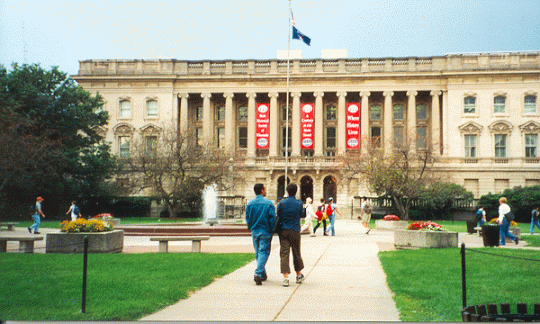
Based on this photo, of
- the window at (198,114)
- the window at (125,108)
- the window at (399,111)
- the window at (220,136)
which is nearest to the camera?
the window at (125,108)

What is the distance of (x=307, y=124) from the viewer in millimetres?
58031

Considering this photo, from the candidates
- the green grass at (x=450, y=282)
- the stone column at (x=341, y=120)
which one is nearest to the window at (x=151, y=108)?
the stone column at (x=341, y=120)

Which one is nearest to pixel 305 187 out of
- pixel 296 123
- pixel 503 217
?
pixel 296 123

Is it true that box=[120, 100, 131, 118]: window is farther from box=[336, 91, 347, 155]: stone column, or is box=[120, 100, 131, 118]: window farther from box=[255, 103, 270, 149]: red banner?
box=[336, 91, 347, 155]: stone column

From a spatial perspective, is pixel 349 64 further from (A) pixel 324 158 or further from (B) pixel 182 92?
(B) pixel 182 92

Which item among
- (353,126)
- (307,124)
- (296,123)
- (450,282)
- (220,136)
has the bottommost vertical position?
(450,282)

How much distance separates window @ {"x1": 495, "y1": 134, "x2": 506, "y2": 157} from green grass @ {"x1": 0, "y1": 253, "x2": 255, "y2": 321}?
169ft

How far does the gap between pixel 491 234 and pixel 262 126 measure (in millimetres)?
42073

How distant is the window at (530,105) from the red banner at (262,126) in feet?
97.7

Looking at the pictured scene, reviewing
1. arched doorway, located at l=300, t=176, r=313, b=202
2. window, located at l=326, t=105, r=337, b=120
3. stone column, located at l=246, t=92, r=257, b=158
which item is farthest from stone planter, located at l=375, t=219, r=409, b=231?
window, located at l=326, t=105, r=337, b=120

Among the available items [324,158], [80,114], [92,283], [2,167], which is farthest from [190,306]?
[324,158]

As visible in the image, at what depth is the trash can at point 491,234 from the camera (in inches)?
704

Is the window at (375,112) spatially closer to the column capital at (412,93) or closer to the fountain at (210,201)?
the column capital at (412,93)

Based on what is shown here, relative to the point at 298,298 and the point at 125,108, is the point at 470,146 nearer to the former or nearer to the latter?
the point at 125,108
